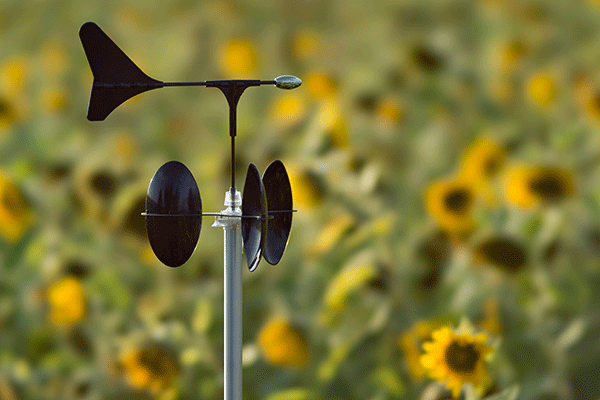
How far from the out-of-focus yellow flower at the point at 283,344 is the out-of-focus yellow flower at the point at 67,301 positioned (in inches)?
18.9

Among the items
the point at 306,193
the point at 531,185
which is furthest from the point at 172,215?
the point at 531,185

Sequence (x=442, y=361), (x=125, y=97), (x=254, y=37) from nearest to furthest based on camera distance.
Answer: (x=125, y=97)
(x=442, y=361)
(x=254, y=37)

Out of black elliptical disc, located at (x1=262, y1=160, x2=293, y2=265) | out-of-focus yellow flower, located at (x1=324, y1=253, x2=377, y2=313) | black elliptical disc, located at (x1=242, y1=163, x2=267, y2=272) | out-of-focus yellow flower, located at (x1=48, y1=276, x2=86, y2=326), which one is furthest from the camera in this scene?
out-of-focus yellow flower, located at (x1=48, y1=276, x2=86, y2=326)

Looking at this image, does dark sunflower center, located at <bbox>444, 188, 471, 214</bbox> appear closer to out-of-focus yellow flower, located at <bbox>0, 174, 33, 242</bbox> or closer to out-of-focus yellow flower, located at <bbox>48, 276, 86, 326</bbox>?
out-of-focus yellow flower, located at <bbox>48, 276, 86, 326</bbox>

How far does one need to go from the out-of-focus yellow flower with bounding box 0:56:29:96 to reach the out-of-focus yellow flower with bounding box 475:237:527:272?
47.7 inches

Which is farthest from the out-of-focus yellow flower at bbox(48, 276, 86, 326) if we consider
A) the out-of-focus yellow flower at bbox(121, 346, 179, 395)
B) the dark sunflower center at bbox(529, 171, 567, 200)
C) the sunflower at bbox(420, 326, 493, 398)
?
the dark sunflower center at bbox(529, 171, 567, 200)

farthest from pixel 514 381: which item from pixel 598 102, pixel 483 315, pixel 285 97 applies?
pixel 285 97

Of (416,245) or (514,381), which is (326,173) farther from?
(514,381)

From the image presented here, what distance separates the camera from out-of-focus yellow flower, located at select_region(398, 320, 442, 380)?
4.07 ft

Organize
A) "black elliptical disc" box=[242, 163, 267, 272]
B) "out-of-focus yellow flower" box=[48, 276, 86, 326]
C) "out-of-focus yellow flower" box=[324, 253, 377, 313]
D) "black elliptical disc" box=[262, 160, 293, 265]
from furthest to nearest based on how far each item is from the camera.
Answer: "out-of-focus yellow flower" box=[48, 276, 86, 326]
"out-of-focus yellow flower" box=[324, 253, 377, 313]
"black elliptical disc" box=[262, 160, 293, 265]
"black elliptical disc" box=[242, 163, 267, 272]

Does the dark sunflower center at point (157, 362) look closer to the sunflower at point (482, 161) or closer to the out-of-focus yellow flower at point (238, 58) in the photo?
the out-of-focus yellow flower at point (238, 58)

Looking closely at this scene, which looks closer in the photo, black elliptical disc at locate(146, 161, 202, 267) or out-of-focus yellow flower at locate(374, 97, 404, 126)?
black elliptical disc at locate(146, 161, 202, 267)

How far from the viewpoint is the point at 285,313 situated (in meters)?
1.32

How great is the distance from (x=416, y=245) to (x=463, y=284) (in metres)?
0.13
